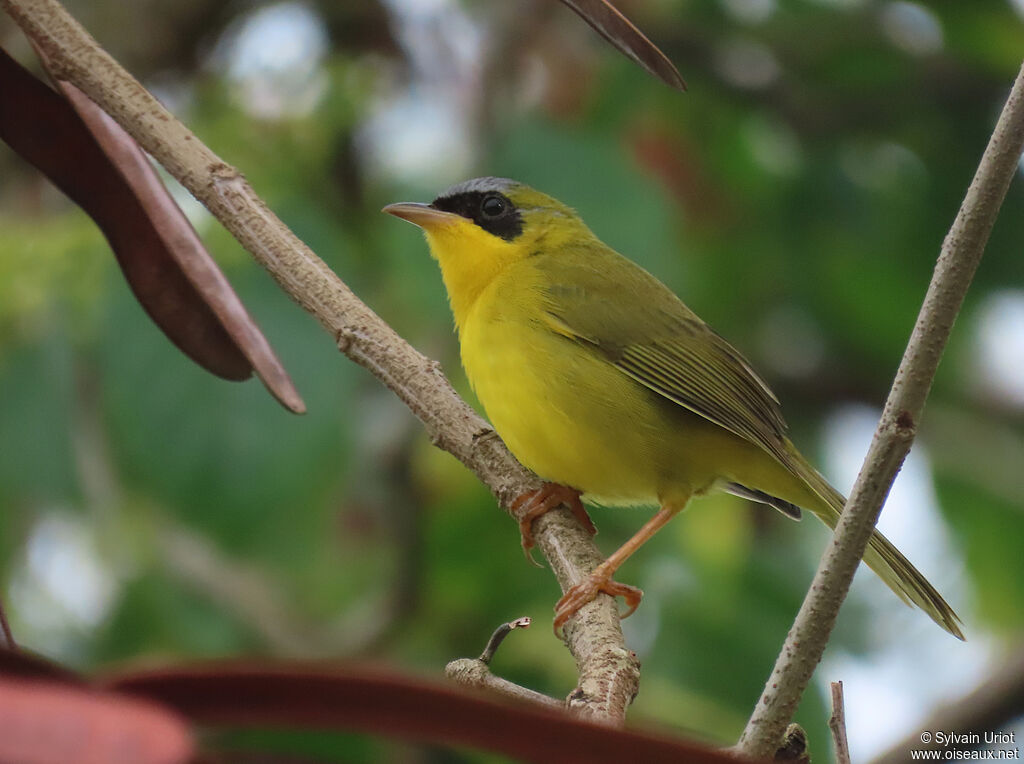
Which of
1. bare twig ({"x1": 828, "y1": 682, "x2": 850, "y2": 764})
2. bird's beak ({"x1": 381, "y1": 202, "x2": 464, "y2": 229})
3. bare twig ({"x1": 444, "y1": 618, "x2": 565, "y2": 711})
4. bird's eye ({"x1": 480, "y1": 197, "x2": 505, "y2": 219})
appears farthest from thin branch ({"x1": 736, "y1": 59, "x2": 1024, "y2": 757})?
bird's eye ({"x1": 480, "y1": 197, "x2": 505, "y2": 219})

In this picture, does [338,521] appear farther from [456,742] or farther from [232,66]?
[456,742]

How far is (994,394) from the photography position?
6590mm

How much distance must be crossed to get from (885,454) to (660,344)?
2.34 m

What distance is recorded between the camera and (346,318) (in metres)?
1.93

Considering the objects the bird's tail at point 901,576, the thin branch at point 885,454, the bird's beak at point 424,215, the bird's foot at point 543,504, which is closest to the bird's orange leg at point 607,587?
the bird's foot at point 543,504

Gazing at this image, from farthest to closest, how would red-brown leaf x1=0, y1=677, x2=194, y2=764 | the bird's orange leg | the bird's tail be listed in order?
the bird's tail
the bird's orange leg
red-brown leaf x1=0, y1=677, x2=194, y2=764

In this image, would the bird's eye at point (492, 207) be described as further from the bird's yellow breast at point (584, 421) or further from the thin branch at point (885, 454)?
the thin branch at point (885, 454)

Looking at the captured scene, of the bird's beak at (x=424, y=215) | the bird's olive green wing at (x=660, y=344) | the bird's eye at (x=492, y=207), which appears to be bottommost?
the bird's olive green wing at (x=660, y=344)

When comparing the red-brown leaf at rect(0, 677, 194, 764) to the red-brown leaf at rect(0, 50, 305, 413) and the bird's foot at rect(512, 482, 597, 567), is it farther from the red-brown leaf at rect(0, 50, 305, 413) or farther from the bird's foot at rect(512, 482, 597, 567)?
the bird's foot at rect(512, 482, 597, 567)

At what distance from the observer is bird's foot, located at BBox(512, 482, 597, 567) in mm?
2383

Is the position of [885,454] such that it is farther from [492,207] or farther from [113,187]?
[492,207]

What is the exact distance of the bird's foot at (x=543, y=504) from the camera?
7.82ft

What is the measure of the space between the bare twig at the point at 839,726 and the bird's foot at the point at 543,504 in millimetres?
914

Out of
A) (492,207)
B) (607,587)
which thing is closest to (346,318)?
(607,587)
